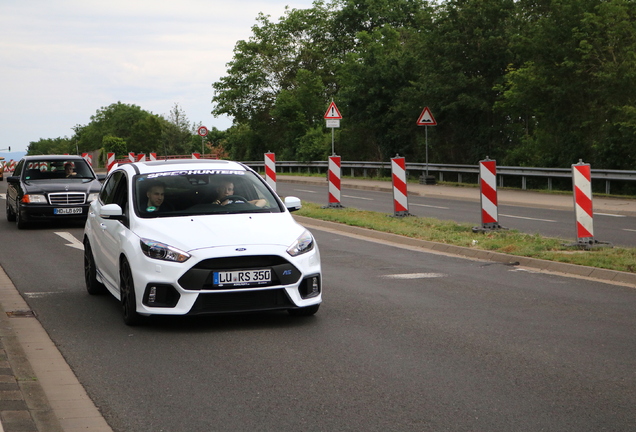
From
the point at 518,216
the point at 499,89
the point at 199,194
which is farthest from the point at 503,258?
the point at 499,89

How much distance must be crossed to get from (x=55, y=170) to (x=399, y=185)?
25.9 feet

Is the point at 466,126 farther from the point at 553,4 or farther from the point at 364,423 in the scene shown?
the point at 364,423

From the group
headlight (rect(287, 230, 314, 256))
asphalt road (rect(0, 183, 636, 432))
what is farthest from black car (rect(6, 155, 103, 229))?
headlight (rect(287, 230, 314, 256))

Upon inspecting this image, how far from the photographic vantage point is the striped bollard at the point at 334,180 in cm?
2250

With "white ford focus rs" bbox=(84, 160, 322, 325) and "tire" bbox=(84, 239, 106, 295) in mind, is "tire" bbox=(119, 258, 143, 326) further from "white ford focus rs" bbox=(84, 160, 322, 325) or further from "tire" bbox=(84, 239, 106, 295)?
"tire" bbox=(84, 239, 106, 295)

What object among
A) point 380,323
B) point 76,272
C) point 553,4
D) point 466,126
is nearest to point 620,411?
point 380,323

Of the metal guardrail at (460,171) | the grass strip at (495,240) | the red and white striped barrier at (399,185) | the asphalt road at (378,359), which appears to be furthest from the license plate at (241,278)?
the metal guardrail at (460,171)

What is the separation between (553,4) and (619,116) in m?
5.60

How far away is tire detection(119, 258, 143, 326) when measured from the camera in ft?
26.8

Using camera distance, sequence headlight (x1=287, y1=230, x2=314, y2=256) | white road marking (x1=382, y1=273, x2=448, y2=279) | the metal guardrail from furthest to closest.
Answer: the metal guardrail < white road marking (x1=382, y1=273, x2=448, y2=279) < headlight (x1=287, y1=230, x2=314, y2=256)

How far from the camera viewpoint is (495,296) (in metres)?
9.93

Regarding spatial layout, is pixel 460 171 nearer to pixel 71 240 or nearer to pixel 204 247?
pixel 71 240

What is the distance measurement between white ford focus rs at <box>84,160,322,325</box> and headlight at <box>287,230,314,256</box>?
12mm

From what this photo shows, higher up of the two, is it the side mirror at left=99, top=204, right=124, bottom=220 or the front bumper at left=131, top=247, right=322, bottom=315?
the side mirror at left=99, top=204, right=124, bottom=220
